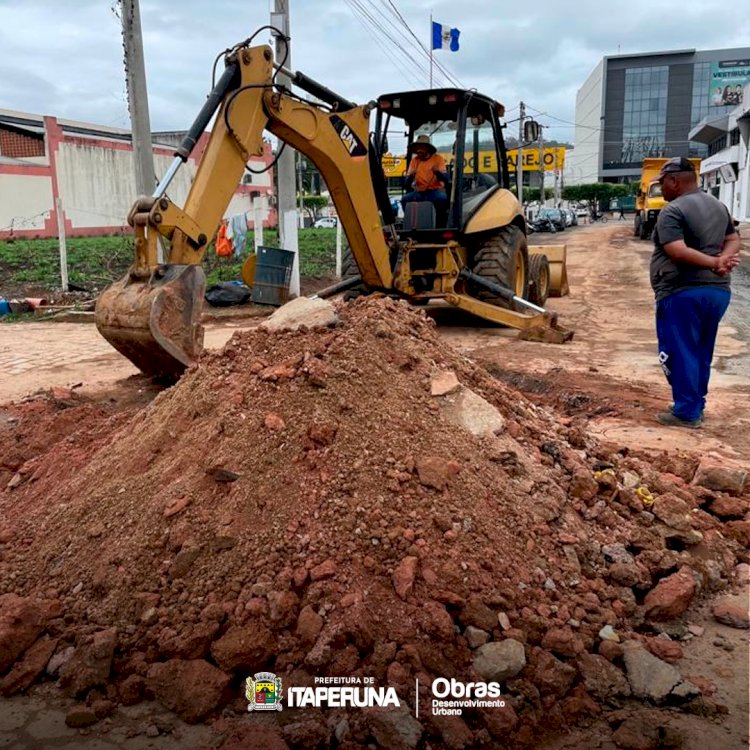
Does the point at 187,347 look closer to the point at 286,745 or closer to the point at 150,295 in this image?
the point at 150,295

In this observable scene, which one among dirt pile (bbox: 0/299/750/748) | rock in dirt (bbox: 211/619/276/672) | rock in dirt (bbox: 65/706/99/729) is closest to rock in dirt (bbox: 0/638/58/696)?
dirt pile (bbox: 0/299/750/748)

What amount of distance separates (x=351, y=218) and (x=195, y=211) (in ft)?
8.19

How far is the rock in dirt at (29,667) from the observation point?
260 cm

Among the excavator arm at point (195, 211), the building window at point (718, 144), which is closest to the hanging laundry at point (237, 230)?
the excavator arm at point (195, 211)

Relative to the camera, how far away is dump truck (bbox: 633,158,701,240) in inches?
1063

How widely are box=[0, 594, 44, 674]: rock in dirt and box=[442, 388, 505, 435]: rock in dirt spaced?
6.45 feet

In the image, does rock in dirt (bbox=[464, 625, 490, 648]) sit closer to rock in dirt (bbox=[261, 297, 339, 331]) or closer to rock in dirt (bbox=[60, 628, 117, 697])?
rock in dirt (bbox=[60, 628, 117, 697])

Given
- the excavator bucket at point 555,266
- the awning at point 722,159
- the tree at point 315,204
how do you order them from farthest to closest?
1. the tree at point 315,204
2. the awning at point 722,159
3. the excavator bucket at point 555,266

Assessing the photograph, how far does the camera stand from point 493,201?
9234 millimetres

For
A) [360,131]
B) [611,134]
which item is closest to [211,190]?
[360,131]

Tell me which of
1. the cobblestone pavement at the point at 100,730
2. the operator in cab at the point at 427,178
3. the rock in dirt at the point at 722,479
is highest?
the operator in cab at the point at 427,178

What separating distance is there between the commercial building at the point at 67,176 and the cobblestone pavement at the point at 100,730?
26399mm

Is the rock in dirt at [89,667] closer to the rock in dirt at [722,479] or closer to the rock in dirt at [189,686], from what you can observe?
the rock in dirt at [189,686]

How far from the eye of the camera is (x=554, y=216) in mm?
38250
